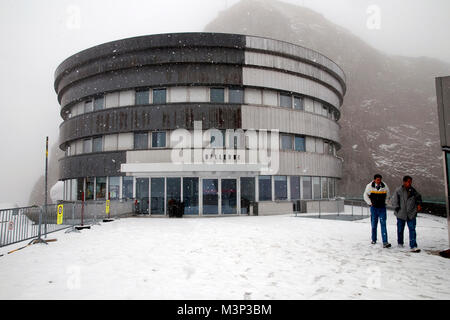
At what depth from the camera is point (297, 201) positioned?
68.8 feet

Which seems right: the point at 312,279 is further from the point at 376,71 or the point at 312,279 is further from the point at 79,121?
the point at 376,71

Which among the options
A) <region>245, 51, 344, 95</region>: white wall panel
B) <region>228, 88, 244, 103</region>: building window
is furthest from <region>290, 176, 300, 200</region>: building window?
<region>245, 51, 344, 95</region>: white wall panel

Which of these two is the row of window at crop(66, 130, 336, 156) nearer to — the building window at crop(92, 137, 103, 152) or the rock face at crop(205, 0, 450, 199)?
the building window at crop(92, 137, 103, 152)

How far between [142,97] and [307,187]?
14.3 m

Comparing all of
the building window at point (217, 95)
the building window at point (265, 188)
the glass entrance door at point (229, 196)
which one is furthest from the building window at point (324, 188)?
the building window at point (217, 95)

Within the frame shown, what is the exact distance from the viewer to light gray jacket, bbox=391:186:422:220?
7.79m

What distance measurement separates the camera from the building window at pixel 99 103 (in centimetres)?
2203

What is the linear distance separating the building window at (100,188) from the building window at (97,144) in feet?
7.59

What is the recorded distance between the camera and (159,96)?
2061cm

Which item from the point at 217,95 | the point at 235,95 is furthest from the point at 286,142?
the point at 217,95
